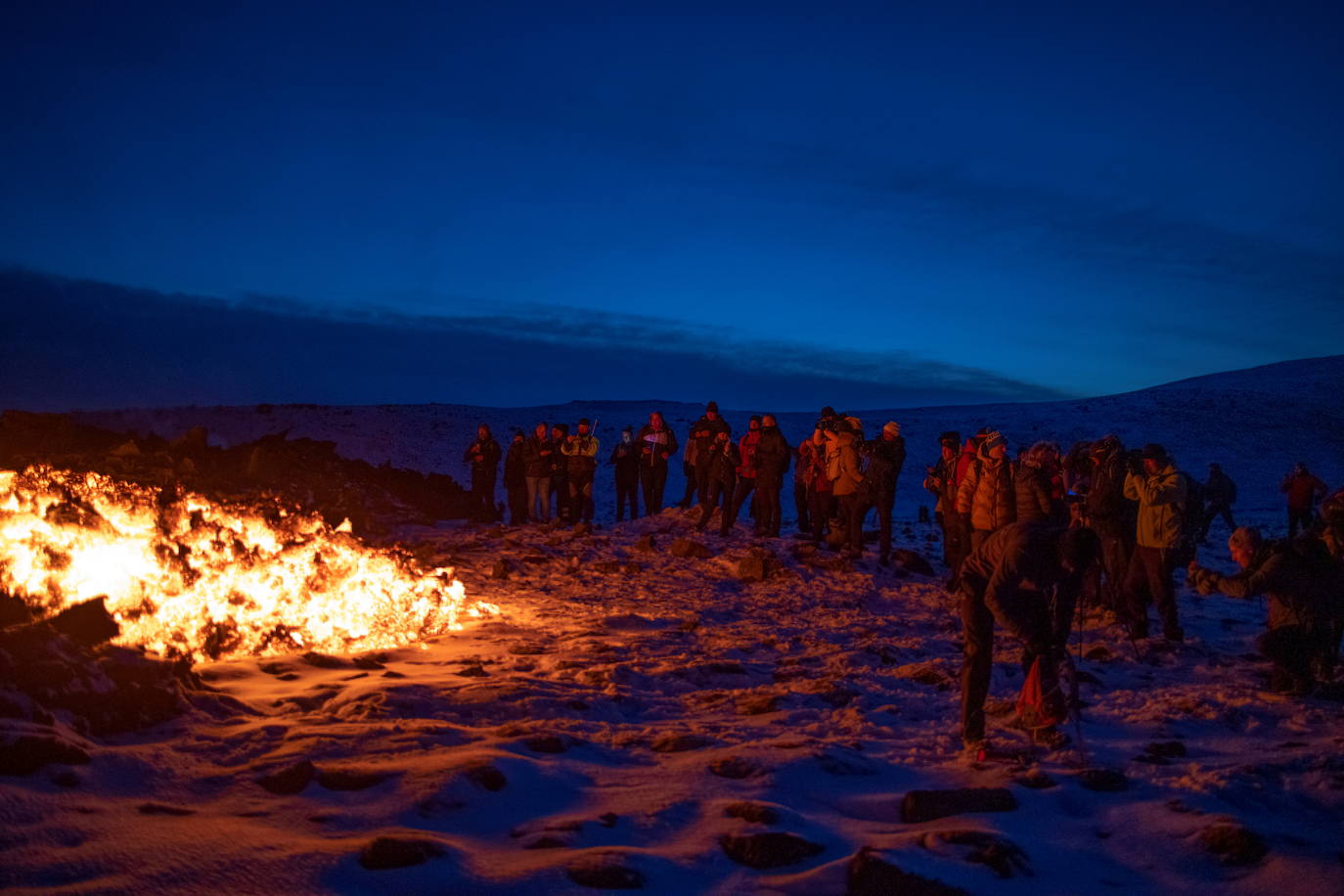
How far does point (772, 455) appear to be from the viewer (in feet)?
47.2

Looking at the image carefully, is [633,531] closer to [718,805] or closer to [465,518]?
[465,518]

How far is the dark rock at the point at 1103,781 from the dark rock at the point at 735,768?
1.81 m

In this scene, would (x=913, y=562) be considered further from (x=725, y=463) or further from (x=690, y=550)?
(x=725, y=463)

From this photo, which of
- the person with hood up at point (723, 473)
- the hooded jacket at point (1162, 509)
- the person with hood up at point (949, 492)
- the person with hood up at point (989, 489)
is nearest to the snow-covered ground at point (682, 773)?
the hooded jacket at point (1162, 509)

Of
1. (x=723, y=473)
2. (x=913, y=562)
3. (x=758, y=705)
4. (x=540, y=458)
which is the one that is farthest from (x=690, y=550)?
(x=758, y=705)

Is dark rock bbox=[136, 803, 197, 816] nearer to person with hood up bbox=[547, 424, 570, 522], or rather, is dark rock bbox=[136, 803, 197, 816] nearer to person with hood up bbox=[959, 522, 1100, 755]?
person with hood up bbox=[959, 522, 1100, 755]

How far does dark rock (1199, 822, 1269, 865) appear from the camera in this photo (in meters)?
4.32

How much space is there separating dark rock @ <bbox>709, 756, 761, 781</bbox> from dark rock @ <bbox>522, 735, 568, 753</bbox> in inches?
37.8

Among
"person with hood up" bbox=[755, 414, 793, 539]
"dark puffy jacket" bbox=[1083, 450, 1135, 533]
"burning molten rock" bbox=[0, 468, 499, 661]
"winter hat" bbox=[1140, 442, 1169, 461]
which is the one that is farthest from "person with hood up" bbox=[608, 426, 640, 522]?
"winter hat" bbox=[1140, 442, 1169, 461]

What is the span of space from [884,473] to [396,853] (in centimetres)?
965

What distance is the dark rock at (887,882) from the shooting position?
12.7ft

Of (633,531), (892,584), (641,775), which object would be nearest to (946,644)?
(892,584)

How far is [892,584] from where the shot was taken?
12242 millimetres

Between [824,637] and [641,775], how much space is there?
468cm
